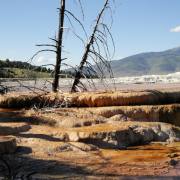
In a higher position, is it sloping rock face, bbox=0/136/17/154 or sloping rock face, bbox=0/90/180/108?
sloping rock face, bbox=0/90/180/108

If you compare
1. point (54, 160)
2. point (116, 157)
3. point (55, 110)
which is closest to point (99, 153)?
point (116, 157)

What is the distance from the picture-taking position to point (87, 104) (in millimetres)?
9547

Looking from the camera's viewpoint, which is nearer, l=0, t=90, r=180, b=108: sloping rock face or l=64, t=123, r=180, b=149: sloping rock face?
l=64, t=123, r=180, b=149: sloping rock face

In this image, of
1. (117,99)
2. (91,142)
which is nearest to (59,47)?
(117,99)

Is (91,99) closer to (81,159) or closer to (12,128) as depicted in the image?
(12,128)

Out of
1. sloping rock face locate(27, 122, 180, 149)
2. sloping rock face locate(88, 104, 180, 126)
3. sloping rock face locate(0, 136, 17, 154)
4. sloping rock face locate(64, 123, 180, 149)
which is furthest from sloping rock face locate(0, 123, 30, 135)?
sloping rock face locate(88, 104, 180, 126)

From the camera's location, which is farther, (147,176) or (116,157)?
(116,157)

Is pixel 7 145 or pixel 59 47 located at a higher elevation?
pixel 59 47

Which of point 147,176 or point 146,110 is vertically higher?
point 146,110

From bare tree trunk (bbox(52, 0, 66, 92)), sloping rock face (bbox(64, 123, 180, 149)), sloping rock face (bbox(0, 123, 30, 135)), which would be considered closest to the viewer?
sloping rock face (bbox(64, 123, 180, 149))

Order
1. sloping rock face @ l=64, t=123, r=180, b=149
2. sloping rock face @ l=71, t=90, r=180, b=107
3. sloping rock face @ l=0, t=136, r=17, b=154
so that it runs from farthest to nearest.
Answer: sloping rock face @ l=71, t=90, r=180, b=107 < sloping rock face @ l=64, t=123, r=180, b=149 < sloping rock face @ l=0, t=136, r=17, b=154

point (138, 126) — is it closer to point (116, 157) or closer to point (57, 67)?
point (116, 157)

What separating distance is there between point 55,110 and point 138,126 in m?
1.62

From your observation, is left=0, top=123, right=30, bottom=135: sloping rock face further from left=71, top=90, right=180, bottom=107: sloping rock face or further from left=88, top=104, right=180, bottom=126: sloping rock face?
left=71, top=90, right=180, bottom=107: sloping rock face
